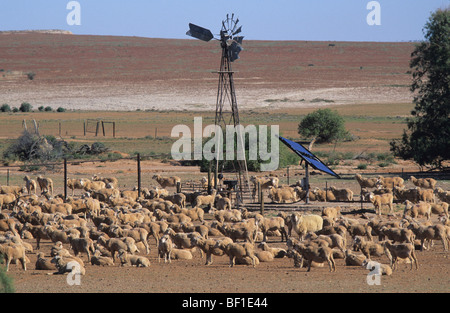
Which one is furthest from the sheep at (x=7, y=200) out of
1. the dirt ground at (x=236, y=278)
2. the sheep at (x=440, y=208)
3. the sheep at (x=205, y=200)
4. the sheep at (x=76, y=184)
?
the sheep at (x=440, y=208)

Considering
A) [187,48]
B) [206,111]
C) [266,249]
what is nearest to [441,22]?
[266,249]

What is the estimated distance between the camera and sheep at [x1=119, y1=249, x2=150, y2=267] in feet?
55.6

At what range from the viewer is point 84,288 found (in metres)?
14.4

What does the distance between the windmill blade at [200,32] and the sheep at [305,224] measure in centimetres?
928

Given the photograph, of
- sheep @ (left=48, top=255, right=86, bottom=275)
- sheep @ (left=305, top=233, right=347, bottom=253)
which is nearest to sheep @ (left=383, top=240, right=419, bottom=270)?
sheep @ (left=305, top=233, right=347, bottom=253)

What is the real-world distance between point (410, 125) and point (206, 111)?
5191 cm

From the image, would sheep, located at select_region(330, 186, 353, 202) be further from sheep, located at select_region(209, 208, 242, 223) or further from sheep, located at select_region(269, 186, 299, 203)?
sheep, located at select_region(209, 208, 242, 223)

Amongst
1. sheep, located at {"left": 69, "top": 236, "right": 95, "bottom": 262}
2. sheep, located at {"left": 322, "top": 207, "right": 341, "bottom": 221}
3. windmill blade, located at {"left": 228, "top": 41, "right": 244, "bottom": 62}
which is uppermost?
windmill blade, located at {"left": 228, "top": 41, "right": 244, "bottom": 62}

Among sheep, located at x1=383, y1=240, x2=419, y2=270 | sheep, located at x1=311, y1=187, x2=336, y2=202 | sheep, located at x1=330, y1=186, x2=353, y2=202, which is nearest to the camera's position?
sheep, located at x1=383, y1=240, x2=419, y2=270

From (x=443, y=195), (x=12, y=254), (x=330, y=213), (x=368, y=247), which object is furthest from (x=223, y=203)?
(x=12, y=254)

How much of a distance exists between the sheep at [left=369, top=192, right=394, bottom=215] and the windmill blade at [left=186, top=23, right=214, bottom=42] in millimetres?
7980

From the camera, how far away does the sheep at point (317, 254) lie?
16188 millimetres

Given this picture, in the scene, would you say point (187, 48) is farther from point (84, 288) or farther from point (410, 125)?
point (84, 288)

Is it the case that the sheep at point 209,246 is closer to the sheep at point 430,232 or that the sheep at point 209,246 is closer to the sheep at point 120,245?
the sheep at point 120,245
